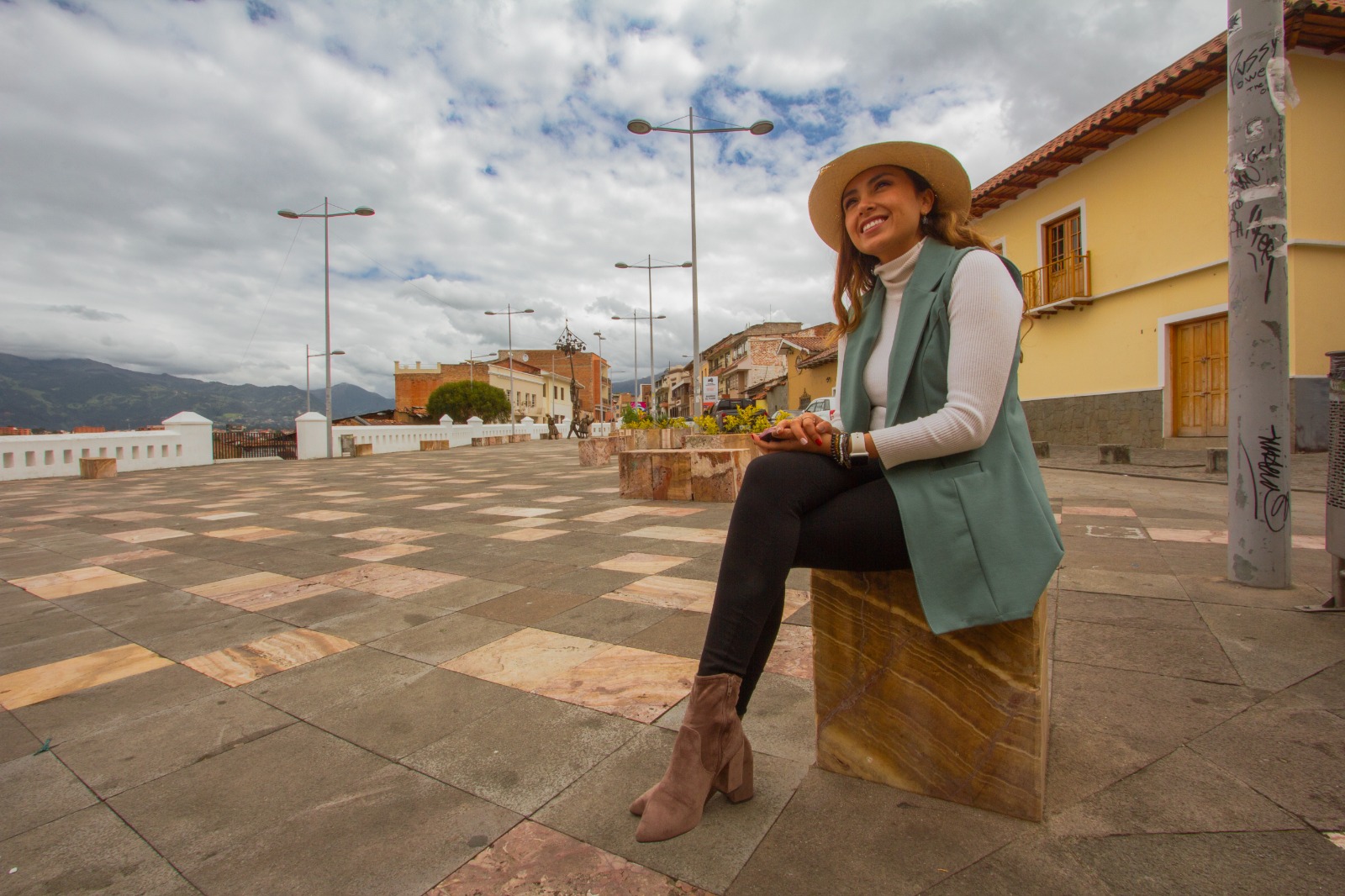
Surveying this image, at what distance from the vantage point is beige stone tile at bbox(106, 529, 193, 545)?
5419mm

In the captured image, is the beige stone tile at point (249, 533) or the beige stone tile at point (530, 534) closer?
the beige stone tile at point (530, 534)

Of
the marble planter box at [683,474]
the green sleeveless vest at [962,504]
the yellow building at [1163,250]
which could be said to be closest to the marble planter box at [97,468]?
the marble planter box at [683,474]

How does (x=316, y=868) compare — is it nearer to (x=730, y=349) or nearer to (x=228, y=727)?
(x=228, y=727)

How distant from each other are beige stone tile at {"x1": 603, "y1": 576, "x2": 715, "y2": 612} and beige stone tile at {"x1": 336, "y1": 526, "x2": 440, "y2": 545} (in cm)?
254

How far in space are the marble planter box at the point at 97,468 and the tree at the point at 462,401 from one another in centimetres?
4428

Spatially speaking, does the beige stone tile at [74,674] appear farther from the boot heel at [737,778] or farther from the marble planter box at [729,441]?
the marble planter box at [729,441]

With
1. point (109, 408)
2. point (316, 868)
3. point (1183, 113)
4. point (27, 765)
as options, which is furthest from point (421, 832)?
point (109, 408)

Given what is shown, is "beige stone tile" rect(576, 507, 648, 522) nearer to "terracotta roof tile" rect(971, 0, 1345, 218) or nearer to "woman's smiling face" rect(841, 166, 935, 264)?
"woman's smiling face" rect(841, 166, 935, 264)

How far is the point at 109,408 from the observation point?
194 metres

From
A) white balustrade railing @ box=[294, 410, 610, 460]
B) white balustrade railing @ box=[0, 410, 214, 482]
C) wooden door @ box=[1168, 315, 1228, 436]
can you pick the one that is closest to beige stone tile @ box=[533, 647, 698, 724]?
wooden door @ box=[1168, 315, 1228, 436]

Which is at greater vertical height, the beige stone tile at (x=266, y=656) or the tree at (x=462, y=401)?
the tree at (x=462, y=401)

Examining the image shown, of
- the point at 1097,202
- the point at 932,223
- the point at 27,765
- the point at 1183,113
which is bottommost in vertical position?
the point at 27,765

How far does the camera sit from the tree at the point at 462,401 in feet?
192

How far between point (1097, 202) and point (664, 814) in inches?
629
